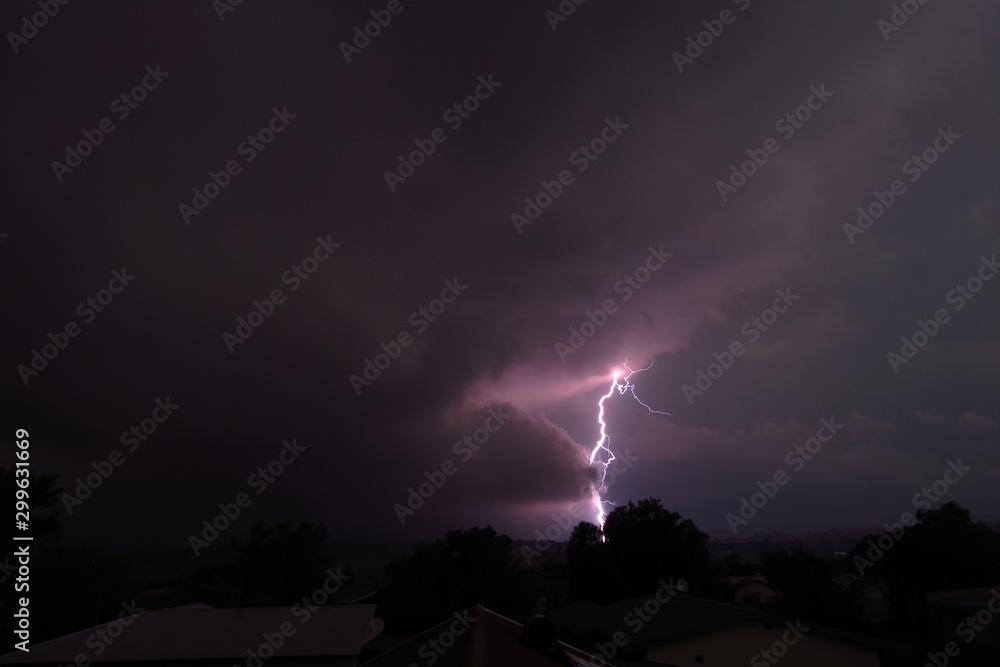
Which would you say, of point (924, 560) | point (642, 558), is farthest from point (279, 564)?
point (924, 560)

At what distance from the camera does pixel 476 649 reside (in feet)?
17.7

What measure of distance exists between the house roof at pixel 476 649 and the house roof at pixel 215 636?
16.7 meters

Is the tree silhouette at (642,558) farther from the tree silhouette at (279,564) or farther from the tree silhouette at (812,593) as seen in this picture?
the tree silhouette at (279,564)

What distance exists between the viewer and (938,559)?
41.7 metres

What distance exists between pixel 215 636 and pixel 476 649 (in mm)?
23033

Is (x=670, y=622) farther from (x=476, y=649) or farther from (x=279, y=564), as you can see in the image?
(x=279, y=564)

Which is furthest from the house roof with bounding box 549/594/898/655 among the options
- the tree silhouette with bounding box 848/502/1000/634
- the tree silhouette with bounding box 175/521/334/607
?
the tree silhouette with bounding box 175/521/334/607

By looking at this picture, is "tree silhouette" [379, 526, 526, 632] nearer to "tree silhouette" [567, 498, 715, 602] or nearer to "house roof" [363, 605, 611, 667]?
"tree silhouette" [567, 498, 715, 602]

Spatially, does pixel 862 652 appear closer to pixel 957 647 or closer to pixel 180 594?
pixel 957 647

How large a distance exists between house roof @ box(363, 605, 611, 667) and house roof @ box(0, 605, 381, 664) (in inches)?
659

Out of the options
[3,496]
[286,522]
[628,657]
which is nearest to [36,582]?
[3,496]

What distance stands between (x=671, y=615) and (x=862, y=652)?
9.11 metres

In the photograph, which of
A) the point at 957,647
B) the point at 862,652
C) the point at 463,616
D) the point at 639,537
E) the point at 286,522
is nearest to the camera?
the point at 463,616

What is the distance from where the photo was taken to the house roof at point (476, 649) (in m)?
5.32
